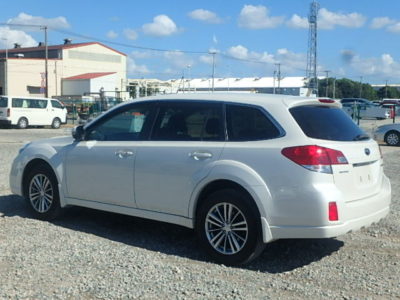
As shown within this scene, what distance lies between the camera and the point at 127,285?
480cm

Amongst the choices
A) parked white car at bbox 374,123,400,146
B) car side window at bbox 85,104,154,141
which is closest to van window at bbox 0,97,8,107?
parked white car at bbox 374,123,400,146

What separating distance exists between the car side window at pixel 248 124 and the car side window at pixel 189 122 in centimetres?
12

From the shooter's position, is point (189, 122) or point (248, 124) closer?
point (248, 124)

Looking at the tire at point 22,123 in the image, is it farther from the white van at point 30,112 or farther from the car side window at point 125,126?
the car side window at point 125,126

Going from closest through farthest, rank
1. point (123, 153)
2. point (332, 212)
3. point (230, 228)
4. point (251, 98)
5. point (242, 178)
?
point (332, 212), point (242, 178), point (230, 228), point (251, 98), point (123, 153)

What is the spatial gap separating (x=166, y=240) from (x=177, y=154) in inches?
46.8

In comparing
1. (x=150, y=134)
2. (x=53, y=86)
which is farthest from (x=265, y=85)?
(x=150, y=134)

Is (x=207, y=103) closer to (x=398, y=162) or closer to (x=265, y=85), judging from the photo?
(x=398, y=162)

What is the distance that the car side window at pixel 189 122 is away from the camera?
5789 mm

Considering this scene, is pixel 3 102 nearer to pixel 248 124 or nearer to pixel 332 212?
pixel 248 124

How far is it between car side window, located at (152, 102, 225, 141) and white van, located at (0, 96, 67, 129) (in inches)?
998

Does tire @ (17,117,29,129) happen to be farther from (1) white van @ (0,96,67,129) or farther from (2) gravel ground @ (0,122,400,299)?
(2) gravel ground @ (0,122,400,299)

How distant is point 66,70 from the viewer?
273ft

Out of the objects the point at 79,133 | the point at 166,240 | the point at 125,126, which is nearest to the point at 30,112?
the point at 79,133
